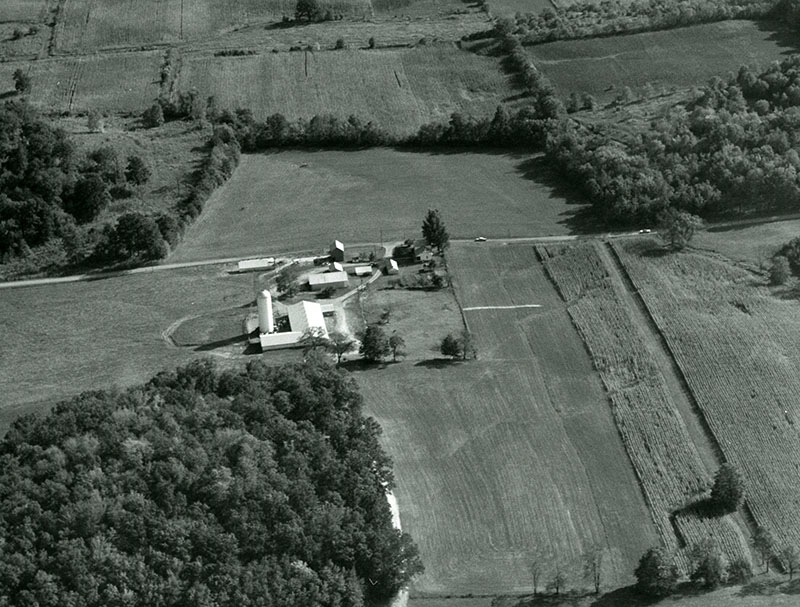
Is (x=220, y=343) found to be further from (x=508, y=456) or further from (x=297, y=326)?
(x=508, y=456)

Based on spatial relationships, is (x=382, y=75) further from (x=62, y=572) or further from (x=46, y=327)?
(x=62, y=572)

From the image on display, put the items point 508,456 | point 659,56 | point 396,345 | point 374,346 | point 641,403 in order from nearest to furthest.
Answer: point 508,456 → point 641,403 → point 374,346 → point 396,345 → point 659,56

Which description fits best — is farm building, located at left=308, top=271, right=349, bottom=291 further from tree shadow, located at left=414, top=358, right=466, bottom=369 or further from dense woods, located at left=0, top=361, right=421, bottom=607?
dense woods, located at left=0, top=361, right=421, bottom=607

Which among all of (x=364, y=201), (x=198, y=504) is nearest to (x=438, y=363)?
(x=198, y=504)

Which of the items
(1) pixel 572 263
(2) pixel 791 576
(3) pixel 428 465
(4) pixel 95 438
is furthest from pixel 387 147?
(2) pixel 791 576

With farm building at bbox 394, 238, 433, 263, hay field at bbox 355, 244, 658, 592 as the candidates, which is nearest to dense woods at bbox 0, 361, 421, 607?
hay field at bbox 355, 244, 658, 592

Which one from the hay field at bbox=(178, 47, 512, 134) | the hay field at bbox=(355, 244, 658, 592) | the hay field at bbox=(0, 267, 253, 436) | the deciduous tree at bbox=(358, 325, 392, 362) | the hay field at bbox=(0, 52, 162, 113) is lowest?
the hay field at bbox=(0, 267, 253, 436)

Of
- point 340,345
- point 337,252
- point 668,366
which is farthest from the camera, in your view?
point 337,252
